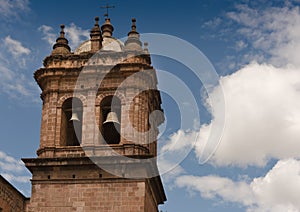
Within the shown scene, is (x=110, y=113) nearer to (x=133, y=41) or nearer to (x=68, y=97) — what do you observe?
(x=68, y=97)

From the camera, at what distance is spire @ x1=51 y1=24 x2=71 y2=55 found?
25.1 metres

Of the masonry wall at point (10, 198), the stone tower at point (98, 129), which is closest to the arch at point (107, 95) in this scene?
the stone tower at point (98, 129)

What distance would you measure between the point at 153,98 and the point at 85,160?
13.7 feet

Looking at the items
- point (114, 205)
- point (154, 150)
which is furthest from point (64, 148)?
point (154, 150)

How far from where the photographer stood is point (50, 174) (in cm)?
2270

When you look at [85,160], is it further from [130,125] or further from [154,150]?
[154,150]

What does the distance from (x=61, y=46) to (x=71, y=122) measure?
2.98 metres

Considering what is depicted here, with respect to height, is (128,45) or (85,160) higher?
(128,45)

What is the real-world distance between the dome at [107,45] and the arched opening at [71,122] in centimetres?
214

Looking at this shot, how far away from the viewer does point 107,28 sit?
1037 inches

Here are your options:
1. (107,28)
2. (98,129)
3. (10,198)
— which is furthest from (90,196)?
(107,28)

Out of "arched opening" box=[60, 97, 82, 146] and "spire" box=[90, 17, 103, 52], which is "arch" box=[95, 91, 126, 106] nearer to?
"arched opening" box=[60, 97, 82, 146]

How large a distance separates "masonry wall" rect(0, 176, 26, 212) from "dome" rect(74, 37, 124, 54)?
5.87 metres

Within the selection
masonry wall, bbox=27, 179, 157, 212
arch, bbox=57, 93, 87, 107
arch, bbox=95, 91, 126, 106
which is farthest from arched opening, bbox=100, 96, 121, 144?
masonry wall, bbox=27, 179, 157, 212
